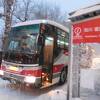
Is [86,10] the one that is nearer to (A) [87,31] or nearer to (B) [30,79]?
(A) [87,31]

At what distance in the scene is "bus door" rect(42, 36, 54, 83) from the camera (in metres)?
13.3

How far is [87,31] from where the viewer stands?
879cm

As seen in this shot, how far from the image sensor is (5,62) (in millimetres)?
13969

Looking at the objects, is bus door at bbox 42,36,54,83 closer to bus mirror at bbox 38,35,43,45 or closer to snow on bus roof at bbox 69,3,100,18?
bus mirror at bbox 38,35,43,45

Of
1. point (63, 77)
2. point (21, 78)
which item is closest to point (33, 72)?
point (21, 78)

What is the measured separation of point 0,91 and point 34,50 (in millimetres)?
2211

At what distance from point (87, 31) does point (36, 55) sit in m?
4.21

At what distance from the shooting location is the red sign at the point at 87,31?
845 centimetres

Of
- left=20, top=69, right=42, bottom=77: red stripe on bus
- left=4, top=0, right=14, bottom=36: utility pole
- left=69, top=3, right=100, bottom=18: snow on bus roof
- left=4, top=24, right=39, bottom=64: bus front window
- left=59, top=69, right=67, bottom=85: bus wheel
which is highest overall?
left=4, top=0, right=14, bottom=36: utility pole

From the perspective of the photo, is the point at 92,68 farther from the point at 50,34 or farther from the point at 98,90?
the point at 50,34

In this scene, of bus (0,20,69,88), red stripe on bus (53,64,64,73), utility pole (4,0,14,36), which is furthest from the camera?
utility pole (4,0,14,36)

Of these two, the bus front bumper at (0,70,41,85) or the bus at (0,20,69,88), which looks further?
the bus at (0,20,69,88)

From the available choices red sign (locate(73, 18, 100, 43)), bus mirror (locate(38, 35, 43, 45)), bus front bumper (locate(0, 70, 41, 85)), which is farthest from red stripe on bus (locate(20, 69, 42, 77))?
red sign (locate(73, 18, 100, 43))

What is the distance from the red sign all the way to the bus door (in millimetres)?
4023
